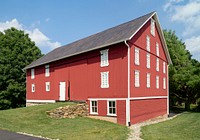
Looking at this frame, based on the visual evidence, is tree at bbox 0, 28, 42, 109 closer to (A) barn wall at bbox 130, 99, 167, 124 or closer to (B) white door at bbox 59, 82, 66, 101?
(B) white door at bbox 59, 82, 66, 101

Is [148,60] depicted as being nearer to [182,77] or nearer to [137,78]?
[137,78]

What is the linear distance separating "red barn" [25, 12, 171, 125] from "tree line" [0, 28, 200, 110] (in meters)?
8.40

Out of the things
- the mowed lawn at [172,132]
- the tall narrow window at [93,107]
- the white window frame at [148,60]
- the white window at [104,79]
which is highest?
the white window frame at [148,60]

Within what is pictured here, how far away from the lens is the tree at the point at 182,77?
2975 cm

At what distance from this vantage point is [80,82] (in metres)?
21.1

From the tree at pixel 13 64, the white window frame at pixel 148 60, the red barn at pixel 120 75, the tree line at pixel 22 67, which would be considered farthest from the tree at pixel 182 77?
the tree at pixel 13 64

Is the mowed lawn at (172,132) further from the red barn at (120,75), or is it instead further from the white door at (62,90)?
the white door at (62,90)

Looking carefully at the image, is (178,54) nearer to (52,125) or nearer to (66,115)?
(66,115)

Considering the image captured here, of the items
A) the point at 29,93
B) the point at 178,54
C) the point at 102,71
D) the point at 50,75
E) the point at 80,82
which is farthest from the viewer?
the point at 178,54

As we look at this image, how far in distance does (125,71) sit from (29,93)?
55.6 ft

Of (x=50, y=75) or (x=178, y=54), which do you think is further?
(x=178, y=54)

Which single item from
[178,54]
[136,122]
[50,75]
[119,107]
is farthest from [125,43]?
[178,54]

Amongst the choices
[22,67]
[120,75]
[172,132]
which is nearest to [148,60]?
[120,75]

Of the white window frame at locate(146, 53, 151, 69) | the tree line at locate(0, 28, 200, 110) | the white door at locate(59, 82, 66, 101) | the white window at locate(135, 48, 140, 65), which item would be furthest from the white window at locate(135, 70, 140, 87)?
the tree line at locate(0, 28, 200, 110)
